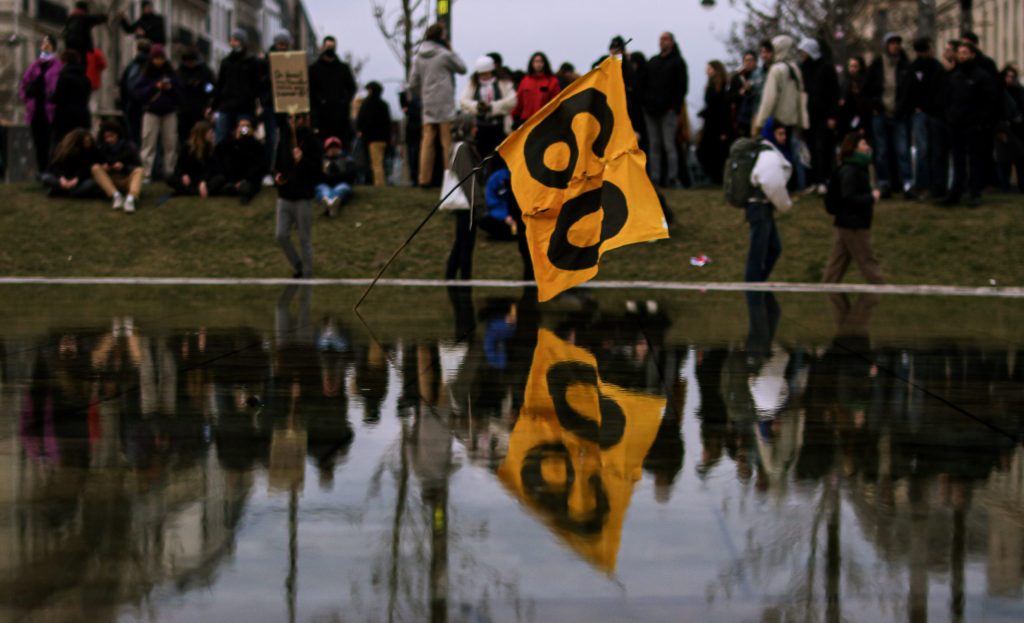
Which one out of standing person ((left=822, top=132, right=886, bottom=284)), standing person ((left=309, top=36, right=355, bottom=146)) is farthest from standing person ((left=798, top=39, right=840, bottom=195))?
standing person ((left=309, top=36, right=355, bottom=146))

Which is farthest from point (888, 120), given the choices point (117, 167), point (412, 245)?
point (117, 167)

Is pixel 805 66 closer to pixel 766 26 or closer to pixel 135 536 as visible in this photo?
pixel 135 536

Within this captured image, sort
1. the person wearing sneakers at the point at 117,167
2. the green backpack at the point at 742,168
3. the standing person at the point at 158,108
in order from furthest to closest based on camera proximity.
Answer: the standing person at the point at 158,108, the person wearing sneakers at the point at 117,167, the green backpack at the point at 742,168

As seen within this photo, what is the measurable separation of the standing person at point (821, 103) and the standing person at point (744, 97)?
0.74 meters

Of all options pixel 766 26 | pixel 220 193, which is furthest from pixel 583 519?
pixel 766 26

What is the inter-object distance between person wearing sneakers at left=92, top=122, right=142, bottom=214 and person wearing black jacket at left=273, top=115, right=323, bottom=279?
13.8 feet

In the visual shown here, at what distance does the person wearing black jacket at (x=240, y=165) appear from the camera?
20109 millimetres

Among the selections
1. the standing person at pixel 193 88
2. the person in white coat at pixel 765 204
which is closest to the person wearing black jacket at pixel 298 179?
the person in white coat at pixel 765 204

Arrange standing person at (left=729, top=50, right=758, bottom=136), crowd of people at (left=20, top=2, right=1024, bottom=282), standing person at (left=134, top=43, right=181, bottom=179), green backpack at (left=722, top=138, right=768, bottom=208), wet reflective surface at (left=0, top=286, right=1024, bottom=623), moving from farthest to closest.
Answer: standing person at (left=134, top=43, right=181, bottom=179), standing person at (left=729, top=50, right=758, bottom=136), crowd of people at (left=20, top=2, right=1024, bottom=282), green backpack at (left=722, top=138, right=768, bottom=208), wet reflective surface at (left=0, top=286, right=1024, bottom=623)

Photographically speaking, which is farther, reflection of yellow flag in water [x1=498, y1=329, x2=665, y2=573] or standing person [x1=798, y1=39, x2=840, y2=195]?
standing person [x1=798, y1=39, x2=840, y2=195]

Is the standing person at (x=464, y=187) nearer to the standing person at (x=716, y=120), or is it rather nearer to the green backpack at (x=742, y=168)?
the green backpack at (x=742, y=168)

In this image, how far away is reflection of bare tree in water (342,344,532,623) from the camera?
143 inches

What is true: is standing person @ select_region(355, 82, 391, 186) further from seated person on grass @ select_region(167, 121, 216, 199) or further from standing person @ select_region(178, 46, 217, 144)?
seated person on grass @ select_region(167, 121, 216, 199)

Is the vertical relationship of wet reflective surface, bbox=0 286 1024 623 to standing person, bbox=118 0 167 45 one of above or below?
below
